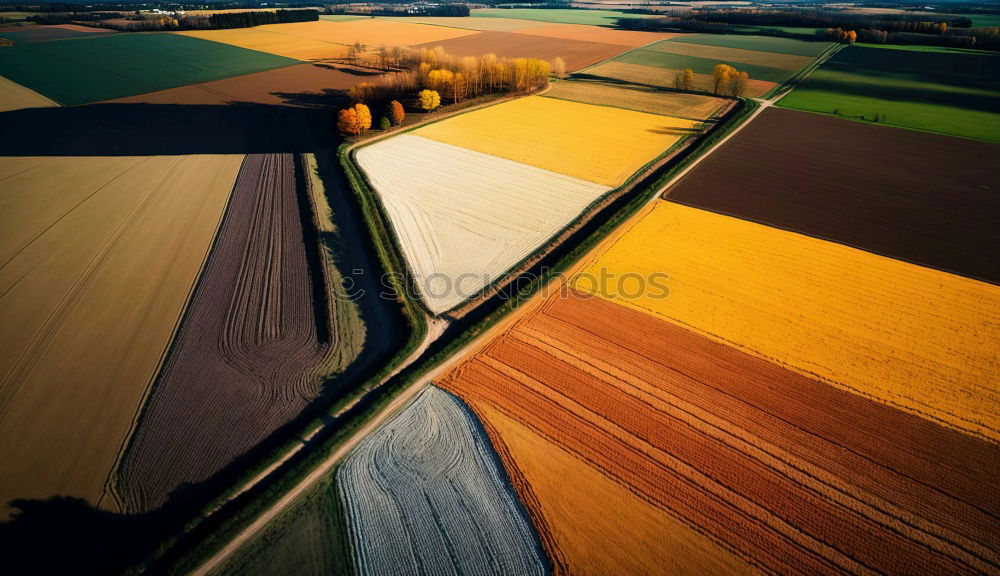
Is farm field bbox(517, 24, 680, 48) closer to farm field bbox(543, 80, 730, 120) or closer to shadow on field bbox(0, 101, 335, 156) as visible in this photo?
farm field bbox(543, 80, 730, 120)

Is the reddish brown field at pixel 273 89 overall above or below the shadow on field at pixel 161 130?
above

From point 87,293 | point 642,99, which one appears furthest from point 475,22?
point 87,293

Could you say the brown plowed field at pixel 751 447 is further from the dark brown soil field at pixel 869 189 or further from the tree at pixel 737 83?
the tree at pixel 737 83

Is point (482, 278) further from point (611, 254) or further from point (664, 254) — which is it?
point (664, 254)

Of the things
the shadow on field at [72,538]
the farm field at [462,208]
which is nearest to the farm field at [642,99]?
the farm field at [462,208]

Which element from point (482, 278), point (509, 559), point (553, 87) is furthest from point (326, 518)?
point (553, 87)

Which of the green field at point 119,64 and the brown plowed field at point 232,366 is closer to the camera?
the brown plowed field at point 232,366

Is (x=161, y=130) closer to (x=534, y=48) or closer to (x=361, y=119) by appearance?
(x=361, y=119)
